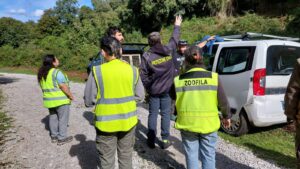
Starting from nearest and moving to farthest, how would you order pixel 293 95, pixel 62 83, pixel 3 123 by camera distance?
1. pixel 293 95
2. pixel 62 83
3. pixel 3 123

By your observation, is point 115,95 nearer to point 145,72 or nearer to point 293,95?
point 145,72

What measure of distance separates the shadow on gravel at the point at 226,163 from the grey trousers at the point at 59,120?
2.96 metres

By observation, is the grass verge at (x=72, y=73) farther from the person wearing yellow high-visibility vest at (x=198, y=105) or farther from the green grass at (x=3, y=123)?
the person wearing yellow high-visibility vest at (x=198, y=105)

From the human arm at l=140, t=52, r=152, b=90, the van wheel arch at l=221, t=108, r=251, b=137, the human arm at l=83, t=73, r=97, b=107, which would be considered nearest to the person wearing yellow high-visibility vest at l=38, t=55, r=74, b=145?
the human arm at l=140, t=52, r=152, b=90

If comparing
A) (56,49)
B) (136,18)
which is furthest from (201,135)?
(56,49)

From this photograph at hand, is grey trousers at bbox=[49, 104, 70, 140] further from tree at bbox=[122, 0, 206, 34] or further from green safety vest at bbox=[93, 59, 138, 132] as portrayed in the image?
tree at bbox=[122, 0, 206, 34]

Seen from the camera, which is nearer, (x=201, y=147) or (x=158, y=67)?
(x=201, y=147)

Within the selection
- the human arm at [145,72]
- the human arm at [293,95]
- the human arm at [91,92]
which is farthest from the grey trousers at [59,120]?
the human arm at [293,95]

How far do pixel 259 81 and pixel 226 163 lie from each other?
165 cm

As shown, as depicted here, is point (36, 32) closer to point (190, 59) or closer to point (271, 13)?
point (271, 13)

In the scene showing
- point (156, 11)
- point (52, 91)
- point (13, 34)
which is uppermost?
point (156, 11)

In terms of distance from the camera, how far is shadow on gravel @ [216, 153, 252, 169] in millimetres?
4750

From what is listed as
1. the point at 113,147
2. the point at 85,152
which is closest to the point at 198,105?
the point at 113,147

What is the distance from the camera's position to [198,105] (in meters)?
3.49
